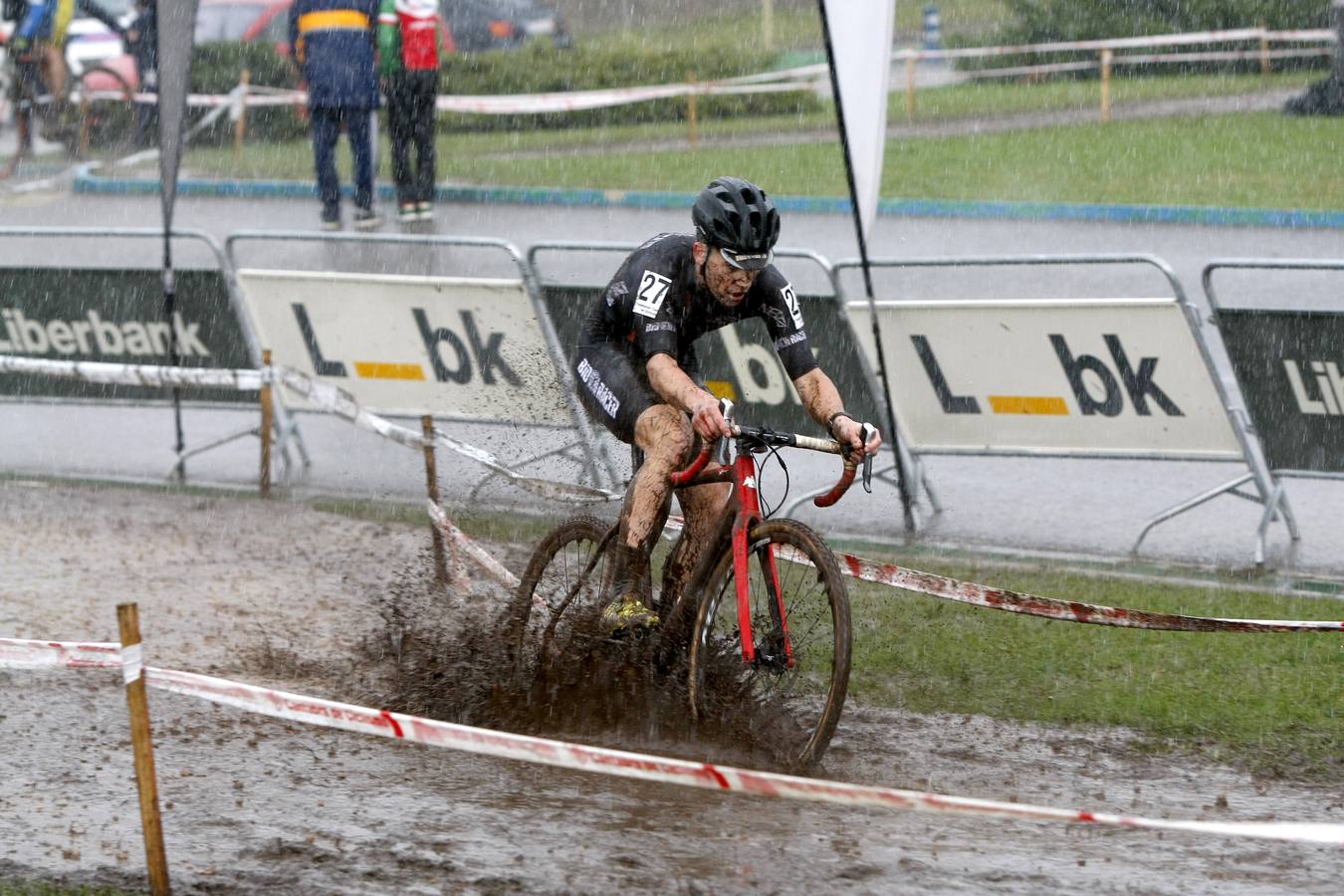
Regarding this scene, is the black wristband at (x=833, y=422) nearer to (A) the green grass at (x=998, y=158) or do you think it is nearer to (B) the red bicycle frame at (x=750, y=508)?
(B) the red bicycle frame at (x=750, y=508)

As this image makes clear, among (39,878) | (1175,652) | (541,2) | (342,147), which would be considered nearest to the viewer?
(39,878)

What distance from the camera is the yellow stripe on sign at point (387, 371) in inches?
425

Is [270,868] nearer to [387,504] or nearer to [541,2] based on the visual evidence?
[387,504]

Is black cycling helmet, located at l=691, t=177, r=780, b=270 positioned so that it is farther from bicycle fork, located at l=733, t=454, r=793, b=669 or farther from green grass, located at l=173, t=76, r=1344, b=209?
green grass, located at l=173, t=76, r=1344, b=209

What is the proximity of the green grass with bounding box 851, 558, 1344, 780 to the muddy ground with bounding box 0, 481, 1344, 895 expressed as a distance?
8.9 inches

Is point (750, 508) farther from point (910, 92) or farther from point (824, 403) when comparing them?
point (910, 92)

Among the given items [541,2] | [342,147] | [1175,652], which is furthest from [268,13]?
[1175,652]

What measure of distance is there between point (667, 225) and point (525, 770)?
1396cm

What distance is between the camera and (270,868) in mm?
5238

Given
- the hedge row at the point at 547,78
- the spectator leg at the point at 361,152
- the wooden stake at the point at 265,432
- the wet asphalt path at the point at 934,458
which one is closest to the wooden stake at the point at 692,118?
the hedge row at the point at 547,78

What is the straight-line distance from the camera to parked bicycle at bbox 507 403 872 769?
592 cm

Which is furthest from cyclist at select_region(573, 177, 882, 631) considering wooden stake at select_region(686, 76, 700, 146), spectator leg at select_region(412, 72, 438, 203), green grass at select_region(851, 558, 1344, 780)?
wooden stake at select_region(686, 76, 700, 146)

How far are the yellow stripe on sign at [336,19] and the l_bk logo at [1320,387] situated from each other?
11.4 m

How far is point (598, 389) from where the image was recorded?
22.3 ft
